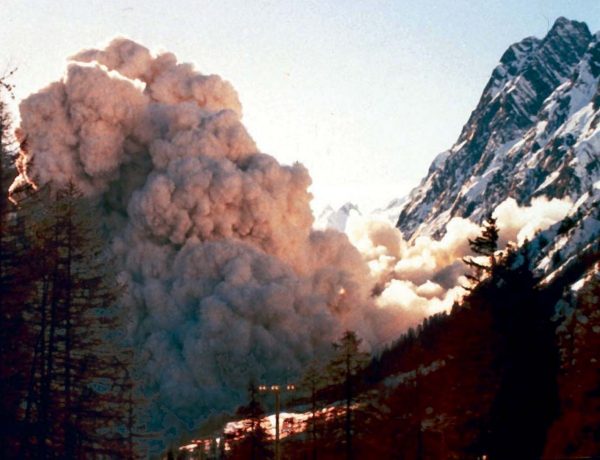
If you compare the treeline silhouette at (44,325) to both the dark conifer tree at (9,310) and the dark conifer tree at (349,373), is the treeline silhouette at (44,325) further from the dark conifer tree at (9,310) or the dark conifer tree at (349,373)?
the dark conifer tree at (349,373)

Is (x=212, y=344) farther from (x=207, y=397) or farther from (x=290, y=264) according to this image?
(x=290, y=264)

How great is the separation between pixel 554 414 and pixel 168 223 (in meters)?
117

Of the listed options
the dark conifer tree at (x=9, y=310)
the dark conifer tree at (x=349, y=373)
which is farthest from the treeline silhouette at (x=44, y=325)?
the dark conifer tree at (x=349, y=373)

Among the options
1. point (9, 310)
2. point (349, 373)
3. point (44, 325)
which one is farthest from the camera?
point (349, 373)

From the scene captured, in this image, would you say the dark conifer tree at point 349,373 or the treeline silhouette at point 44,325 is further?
the dark conifer tree at point 349,373

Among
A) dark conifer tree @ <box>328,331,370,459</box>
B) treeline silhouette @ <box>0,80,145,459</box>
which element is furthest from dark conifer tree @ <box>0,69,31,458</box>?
dark conifer tree @ <box>328,331,370,459</box>

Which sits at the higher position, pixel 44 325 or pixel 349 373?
pixel 349 373

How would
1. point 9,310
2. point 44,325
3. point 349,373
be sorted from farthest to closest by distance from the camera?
point 349,373 < point 44,325 < point 9,310

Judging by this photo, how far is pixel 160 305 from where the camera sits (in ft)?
491

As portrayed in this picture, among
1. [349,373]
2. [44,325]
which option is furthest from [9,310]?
[349,373]

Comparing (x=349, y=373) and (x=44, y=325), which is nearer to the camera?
(x=44, y=325)

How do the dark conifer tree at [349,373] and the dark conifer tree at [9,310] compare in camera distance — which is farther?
the dark conifer tree at [349,373]

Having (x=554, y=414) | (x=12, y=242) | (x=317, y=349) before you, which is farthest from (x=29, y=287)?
(x=317, y=349)

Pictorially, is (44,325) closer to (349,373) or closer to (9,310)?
(9,310)
